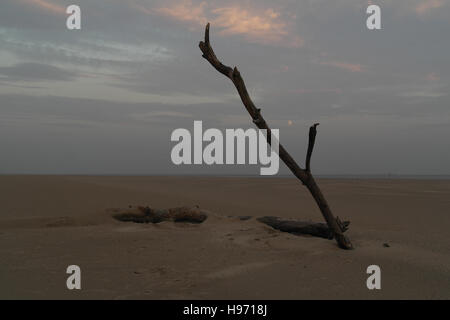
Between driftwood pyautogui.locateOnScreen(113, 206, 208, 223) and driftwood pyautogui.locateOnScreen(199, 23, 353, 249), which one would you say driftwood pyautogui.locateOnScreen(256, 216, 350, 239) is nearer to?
driftwood pyautogui.locateOnScreen(199, 23, 353, 249)

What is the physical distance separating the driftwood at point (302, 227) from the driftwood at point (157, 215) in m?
2.00

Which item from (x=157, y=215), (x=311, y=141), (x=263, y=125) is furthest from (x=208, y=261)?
(x=157, y=215)

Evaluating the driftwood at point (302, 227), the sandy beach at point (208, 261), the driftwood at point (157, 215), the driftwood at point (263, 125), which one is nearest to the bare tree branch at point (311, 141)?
the driftwood at point (263, 125)

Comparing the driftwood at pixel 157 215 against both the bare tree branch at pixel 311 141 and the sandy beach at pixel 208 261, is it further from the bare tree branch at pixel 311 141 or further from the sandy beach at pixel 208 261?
the bare tree branch at pixel 311 141

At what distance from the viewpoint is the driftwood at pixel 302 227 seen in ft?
22.3

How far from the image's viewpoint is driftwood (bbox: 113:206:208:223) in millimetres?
8914

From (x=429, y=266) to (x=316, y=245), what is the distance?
1774 mm

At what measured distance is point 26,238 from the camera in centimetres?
680

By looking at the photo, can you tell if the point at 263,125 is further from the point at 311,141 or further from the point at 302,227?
the point at 302,227

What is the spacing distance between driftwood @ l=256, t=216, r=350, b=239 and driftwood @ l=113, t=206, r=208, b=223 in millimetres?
2002

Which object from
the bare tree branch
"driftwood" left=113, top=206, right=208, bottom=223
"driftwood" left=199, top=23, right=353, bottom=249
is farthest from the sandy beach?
the bare tree branch

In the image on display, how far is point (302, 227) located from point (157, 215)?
388 cm
